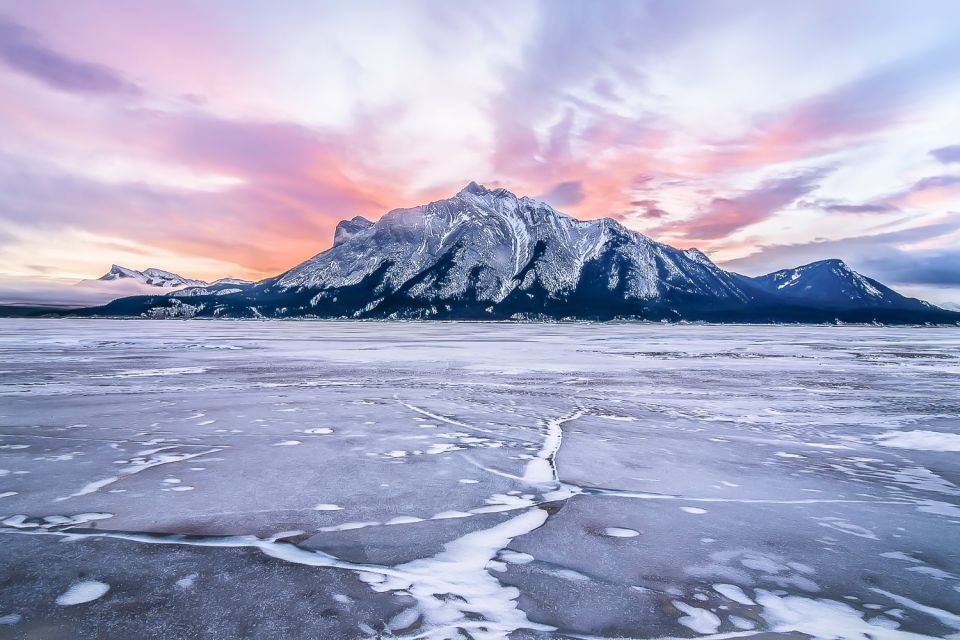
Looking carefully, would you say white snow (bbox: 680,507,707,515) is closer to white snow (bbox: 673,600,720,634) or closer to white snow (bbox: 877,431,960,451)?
white snow (bbox: 673,600,720,634)

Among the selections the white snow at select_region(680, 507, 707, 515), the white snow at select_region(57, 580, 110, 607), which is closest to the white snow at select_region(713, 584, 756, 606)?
the white snow at select_region(680, 507, 707, 515)

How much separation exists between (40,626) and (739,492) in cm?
785

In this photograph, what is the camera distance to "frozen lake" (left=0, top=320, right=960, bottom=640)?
4109 mm

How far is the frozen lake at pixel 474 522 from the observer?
4.11 m

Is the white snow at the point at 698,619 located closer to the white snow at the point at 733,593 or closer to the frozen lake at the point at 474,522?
the frozen lake at the point at 474,522

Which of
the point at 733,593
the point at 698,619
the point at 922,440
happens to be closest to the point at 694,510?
the point at 733,593

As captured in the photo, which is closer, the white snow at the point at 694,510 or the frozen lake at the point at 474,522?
the frozen lake at the point at 474,522

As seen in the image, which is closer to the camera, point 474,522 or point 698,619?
point 698,619

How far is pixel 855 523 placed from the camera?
614 cm

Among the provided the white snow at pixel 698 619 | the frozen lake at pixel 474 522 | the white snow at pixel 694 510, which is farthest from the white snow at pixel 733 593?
the white snow at pixel 694 510

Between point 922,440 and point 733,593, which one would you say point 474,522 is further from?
point 922,440

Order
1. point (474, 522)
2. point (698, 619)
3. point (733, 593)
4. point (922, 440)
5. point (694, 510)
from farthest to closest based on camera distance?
point (922, 440), point (694, 510), point (474, 522), point (733, 593), point (698, 619)

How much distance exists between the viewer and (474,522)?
19.9ft

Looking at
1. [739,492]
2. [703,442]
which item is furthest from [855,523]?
[703,442]
